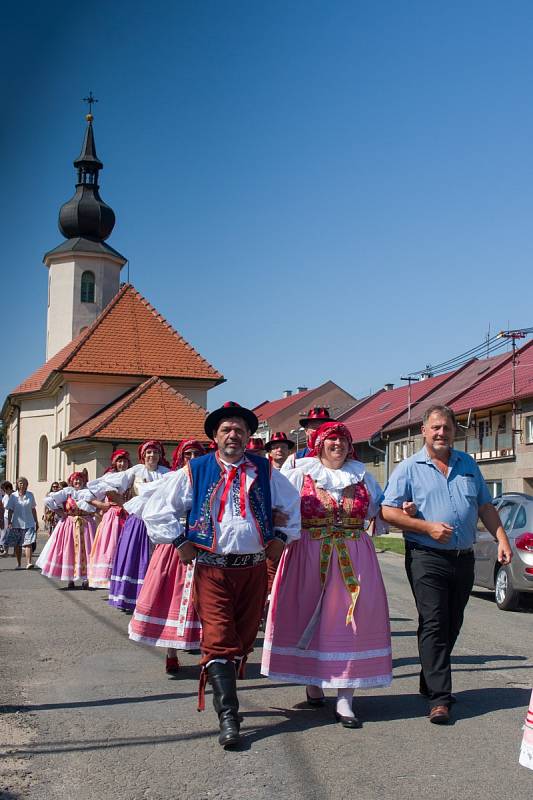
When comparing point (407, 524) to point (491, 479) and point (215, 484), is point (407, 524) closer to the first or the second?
point (215, 484)

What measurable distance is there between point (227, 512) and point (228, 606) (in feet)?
1.87

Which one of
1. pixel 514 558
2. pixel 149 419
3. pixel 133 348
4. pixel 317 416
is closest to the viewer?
pixel 317 416

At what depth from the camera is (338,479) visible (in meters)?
6.63

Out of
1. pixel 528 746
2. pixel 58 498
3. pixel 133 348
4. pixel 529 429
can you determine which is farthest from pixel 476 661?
pixel 133 348

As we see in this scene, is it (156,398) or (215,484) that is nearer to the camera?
(215,484)

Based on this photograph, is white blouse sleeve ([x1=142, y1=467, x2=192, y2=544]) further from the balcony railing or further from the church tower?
the church tower

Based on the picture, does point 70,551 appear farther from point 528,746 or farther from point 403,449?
point 403,449

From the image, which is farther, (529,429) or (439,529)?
(529,429)

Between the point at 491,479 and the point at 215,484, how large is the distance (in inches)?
1619

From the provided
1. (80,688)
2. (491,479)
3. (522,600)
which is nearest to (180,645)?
(80,688)

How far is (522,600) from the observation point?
44.7 feet

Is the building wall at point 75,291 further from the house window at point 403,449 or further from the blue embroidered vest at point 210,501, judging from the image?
the blue embroidered vest at point 210,501

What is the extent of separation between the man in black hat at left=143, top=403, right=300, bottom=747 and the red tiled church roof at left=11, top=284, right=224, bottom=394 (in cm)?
3668

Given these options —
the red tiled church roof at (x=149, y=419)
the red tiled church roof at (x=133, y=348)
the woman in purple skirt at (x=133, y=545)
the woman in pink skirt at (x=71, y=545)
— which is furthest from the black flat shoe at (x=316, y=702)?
the red tiled church roof at (x=133, y=348)
